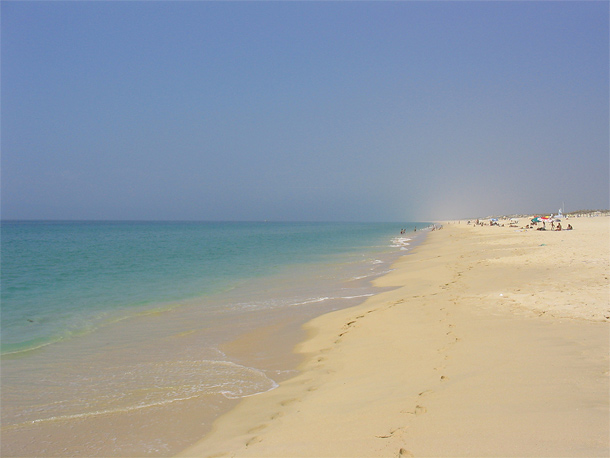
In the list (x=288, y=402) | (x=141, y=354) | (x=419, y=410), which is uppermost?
(x=419, y=410)

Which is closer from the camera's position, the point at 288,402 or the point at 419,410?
the point at 419,410

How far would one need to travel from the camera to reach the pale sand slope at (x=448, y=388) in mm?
3885

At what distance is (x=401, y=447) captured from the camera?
12.6ft

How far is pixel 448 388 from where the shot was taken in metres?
5.16

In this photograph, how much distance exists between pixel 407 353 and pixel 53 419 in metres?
5.94

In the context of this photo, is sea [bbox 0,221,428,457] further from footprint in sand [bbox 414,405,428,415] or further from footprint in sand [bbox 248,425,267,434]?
footprint in sand [bbox 414,405,428,415]

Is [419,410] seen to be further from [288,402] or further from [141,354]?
[141,354]

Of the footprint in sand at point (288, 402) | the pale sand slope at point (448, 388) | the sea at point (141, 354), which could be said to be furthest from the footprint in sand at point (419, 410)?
the sea at point (141, 354)

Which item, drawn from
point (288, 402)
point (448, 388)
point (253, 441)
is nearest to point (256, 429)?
point (253, 441)

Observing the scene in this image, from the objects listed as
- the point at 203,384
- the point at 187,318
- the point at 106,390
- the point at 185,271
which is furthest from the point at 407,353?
the point at 185,271

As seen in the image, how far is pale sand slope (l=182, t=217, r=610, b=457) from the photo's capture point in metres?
3.88

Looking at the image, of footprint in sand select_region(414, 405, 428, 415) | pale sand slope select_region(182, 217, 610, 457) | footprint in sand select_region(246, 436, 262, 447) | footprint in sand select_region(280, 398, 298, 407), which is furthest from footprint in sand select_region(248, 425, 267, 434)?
footprint in sand select_region(414, 405, 428, 415)

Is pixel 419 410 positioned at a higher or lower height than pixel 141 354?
higher

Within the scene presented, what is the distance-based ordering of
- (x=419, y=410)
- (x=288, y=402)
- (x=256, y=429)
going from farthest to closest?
1. (x=288, y=402)
2. (x=256, y=429)
3. (x=419, y=410)
